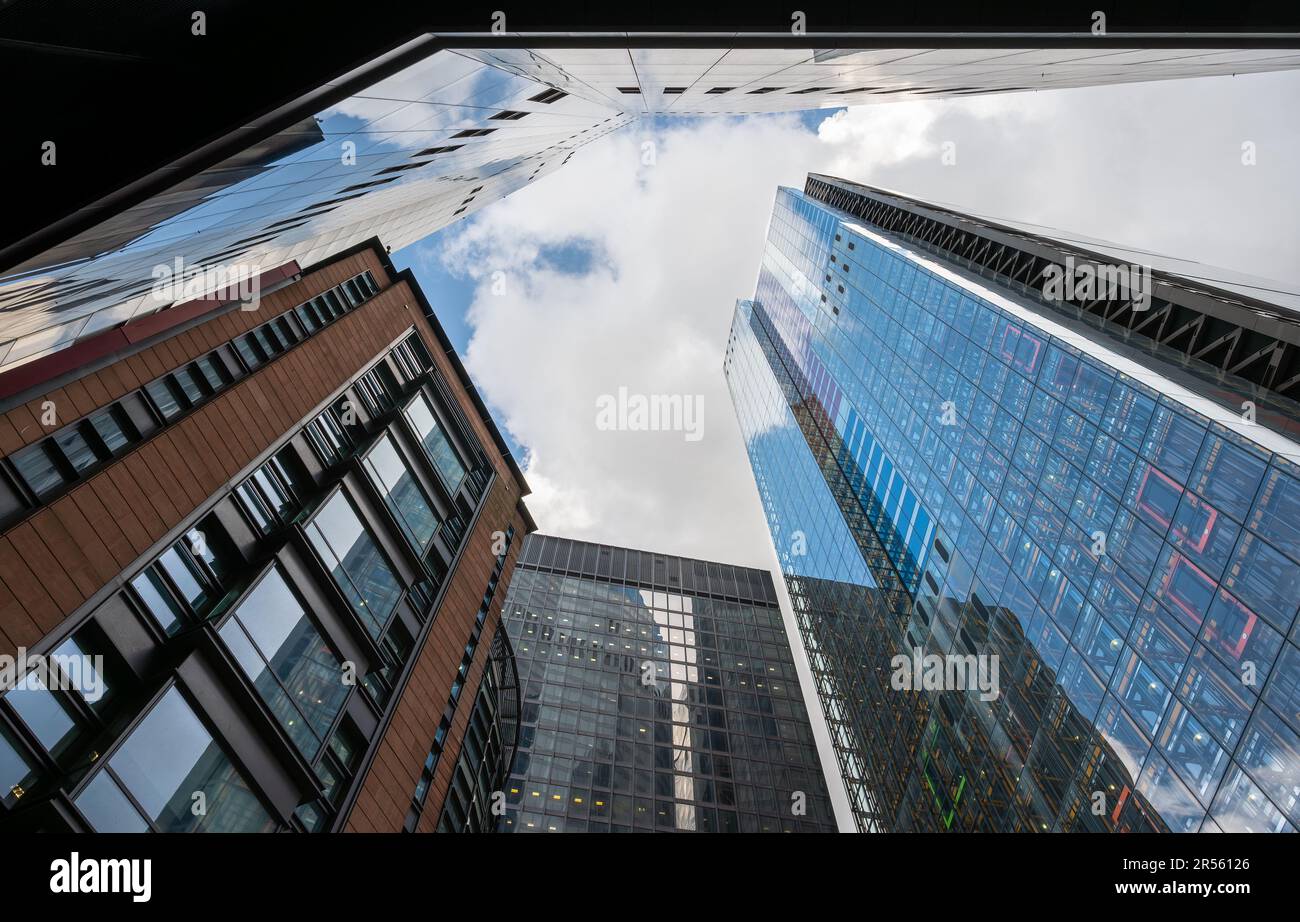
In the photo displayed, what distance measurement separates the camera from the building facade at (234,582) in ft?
34.1

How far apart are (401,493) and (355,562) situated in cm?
418

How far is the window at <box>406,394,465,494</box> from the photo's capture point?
25.5 m

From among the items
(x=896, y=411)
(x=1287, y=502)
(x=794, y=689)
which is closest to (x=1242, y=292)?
(x=1287, y=502)

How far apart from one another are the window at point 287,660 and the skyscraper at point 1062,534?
24.6 m

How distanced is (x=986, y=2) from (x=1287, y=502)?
17337 mm

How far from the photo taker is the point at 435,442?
2672 centimetres

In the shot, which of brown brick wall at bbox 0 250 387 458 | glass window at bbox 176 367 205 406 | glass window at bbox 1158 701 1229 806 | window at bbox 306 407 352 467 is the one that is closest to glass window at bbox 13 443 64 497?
brown brick wall at bbox 0 250 387 458

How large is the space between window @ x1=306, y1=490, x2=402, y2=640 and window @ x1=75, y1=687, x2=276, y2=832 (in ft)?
17.5

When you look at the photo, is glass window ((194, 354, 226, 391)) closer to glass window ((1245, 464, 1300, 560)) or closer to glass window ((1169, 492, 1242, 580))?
glass window ((1245, 464, 1300, 560))

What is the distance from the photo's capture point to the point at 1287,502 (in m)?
17.4

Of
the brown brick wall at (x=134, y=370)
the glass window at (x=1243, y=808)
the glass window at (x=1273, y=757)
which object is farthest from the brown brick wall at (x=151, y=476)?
the glass window at (x=1243, y=808)

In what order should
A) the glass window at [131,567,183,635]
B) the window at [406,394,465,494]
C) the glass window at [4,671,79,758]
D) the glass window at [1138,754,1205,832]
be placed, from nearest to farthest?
the glass window at [4,671,79,758] → the glass window at [131,567,183,635] → the glass window at [1138,754,1205,832] → the window at [406,394,465,494]

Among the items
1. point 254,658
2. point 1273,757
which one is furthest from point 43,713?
point 1273,757
